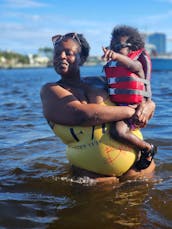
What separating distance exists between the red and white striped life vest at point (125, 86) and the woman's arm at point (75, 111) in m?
0.14

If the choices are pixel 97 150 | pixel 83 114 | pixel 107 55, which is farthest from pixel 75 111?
pixel 107 55

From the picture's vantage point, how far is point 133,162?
5.00 m

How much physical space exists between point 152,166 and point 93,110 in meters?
1.30

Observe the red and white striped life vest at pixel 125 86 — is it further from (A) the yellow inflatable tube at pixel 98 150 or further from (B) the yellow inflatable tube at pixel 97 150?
(B) the yellow inflatable tube at pixel 97 150

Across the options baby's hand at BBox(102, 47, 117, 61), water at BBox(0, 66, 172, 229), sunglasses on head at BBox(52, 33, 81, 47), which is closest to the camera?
water at BBox(0, 66, 172, 229)

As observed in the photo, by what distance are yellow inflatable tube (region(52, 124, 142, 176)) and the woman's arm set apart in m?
0.12

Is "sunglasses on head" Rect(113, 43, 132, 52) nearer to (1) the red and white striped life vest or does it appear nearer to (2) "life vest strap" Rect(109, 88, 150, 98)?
(1) the red and white striped life vest

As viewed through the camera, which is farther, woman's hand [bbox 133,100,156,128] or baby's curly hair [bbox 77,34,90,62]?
baby's curly hair [bbox 77,34,90,62]

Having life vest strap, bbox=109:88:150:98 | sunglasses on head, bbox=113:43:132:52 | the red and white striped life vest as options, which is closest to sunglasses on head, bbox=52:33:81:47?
sunglasses on head, bbox=113:43:132:52

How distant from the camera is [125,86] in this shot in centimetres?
477

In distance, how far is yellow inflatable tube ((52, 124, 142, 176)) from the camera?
15.6 feet

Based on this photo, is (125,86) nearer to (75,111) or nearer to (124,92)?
(124,92)

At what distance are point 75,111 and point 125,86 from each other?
61cm

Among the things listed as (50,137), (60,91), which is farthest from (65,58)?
(50,137)
